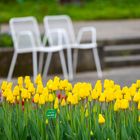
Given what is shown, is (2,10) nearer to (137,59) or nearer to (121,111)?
(137,59)

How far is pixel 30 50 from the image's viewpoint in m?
11.1

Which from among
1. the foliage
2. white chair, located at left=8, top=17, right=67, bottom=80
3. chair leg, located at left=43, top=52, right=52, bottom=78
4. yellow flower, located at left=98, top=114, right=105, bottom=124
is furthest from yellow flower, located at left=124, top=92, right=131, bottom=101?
the foliage

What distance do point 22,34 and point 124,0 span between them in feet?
32.5

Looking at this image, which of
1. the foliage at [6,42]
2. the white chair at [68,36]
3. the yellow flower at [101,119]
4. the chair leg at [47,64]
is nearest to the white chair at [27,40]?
the white chair at [68,36]

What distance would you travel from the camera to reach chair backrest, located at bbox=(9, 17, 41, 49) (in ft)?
36.3

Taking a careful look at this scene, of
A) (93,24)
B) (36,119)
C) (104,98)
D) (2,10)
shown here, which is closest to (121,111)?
(104,98)

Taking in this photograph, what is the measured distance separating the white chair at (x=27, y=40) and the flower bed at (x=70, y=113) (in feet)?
17.5

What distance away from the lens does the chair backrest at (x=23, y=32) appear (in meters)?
11.1

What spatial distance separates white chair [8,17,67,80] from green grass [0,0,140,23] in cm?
510

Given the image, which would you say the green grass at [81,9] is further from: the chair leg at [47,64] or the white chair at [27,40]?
the white chair at [27,40]

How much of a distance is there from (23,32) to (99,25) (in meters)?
5.76

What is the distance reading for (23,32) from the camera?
11.0 metres

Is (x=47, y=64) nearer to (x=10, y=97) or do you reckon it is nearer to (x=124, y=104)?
(x=10, y=97)

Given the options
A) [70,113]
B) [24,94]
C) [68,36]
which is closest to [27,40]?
[68,36]
